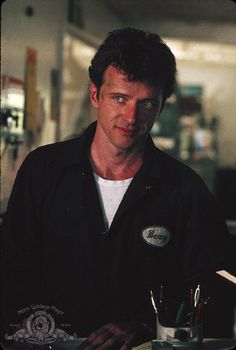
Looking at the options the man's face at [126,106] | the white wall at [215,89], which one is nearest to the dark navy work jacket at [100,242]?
the man's face at [126,106]

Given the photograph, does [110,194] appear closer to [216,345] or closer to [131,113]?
[131,113]

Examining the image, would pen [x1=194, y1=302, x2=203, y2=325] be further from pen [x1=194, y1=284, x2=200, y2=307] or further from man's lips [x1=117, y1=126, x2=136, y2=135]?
man's lips [x1=117, y1=126, x2=136, y2=135]

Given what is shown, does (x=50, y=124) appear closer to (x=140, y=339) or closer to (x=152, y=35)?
(x=152, y=35)

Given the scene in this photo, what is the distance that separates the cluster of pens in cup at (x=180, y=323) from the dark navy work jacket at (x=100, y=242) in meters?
0.11

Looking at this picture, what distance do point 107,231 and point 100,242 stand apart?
0.03m

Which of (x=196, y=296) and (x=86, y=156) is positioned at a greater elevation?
(x=86, y=156)

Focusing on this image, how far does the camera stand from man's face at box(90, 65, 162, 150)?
3.22 feet

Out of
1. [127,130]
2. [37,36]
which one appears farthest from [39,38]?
[127,130]

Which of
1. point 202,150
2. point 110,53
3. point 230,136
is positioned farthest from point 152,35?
point 230,136

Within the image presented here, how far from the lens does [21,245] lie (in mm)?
1097

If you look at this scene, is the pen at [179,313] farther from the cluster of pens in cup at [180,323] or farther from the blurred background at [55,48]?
the blurred background at [55,48]

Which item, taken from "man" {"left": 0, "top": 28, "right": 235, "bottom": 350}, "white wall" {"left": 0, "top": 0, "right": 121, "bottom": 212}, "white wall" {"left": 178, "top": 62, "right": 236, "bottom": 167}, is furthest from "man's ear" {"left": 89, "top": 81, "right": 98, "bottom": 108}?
"white wall" {"left": 178, "top": 62, "right": 236, "bottom": 167}

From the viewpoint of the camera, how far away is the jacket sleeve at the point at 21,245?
109cm

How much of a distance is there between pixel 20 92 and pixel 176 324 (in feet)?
2.19
